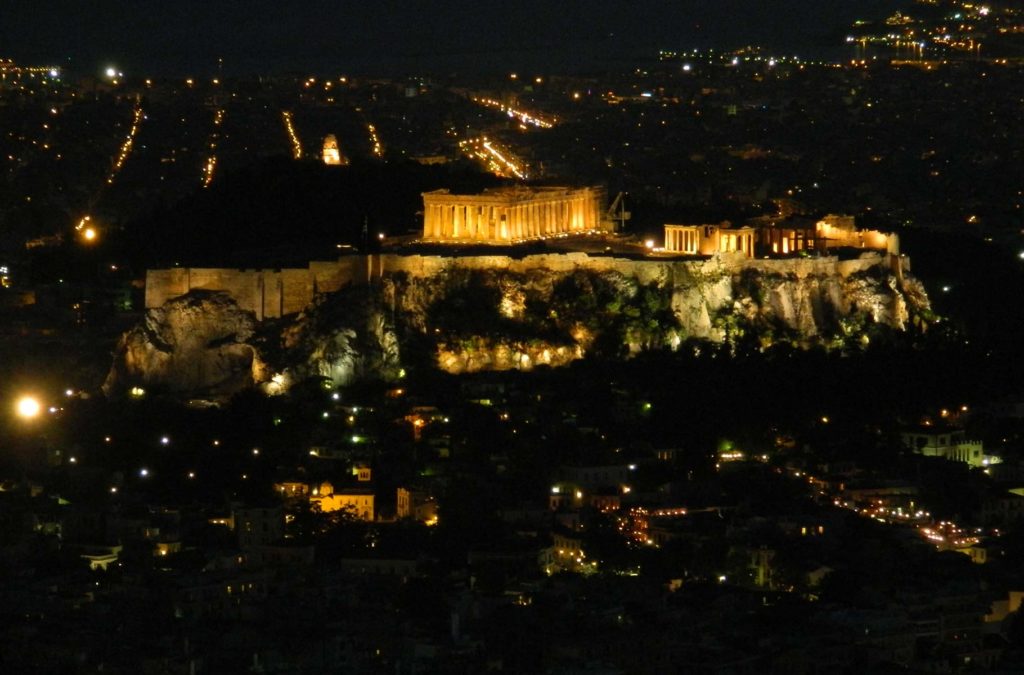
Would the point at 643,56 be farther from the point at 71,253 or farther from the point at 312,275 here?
the point at 312,275

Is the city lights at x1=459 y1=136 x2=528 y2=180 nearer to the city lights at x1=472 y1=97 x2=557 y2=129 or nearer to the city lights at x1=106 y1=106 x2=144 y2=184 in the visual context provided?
the city lights at x1=472 y1=97 x2=557 y2=129

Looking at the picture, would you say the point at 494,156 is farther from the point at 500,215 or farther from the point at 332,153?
the point at 500,215

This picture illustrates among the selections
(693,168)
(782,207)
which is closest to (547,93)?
(693,168)

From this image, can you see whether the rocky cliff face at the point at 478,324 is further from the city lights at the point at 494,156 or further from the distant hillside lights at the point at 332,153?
the distant hillside lights at the point at 332,153

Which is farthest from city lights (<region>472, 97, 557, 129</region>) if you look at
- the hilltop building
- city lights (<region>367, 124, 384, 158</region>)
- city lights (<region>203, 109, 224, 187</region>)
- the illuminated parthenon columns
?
the illuminated parthenon columns

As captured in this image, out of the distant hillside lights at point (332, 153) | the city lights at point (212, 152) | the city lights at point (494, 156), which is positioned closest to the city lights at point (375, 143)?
the distant hillside lights at point (332, 153)

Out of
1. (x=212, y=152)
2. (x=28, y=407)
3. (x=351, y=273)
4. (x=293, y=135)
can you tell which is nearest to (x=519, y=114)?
(x=293, y=135)

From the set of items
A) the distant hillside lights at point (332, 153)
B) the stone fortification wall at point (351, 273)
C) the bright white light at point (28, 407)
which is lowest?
the bright white light at point (28, 407)
